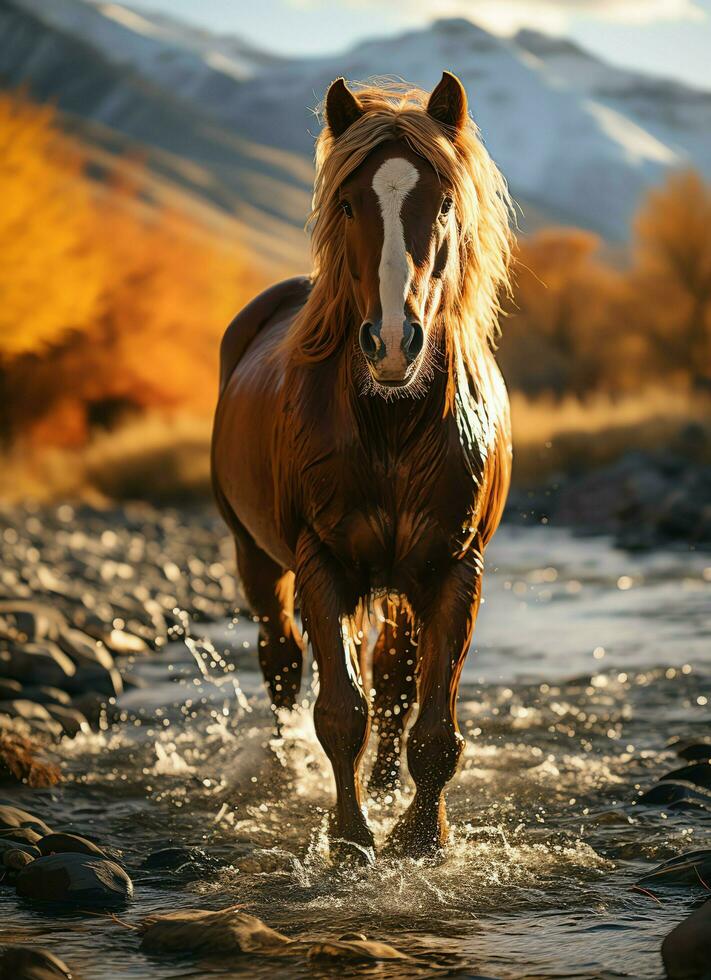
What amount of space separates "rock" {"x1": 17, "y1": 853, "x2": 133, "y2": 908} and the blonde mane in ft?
6.03

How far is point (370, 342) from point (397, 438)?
616 millimetres

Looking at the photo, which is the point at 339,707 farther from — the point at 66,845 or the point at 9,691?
the point at 9,691

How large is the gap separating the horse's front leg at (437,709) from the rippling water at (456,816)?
0.40ft

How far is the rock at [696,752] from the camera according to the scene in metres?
5.50

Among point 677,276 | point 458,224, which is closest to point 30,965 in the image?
point 458,224

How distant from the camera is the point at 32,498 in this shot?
20062mm

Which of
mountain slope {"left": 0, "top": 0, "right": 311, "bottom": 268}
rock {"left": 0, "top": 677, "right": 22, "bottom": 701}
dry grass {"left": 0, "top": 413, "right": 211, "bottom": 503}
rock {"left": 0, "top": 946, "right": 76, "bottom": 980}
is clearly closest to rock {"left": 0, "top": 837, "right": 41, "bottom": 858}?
rock {"left": 0, "top": 946, "right": 76, "bottom": 980}

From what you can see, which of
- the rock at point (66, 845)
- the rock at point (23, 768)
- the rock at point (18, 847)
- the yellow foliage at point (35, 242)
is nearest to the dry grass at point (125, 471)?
the yellow foliage at point (35, 242)

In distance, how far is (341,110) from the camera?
399 cm

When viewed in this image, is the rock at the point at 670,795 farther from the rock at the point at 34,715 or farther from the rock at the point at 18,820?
the rock at the point at 34,715

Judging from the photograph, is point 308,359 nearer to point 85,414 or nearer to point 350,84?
point 350,84

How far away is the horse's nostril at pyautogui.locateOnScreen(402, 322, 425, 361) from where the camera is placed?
3.45m

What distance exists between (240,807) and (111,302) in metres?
24.7

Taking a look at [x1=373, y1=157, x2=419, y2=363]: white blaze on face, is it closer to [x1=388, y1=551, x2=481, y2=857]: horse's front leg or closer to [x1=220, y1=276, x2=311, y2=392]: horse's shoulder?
[x1=388, y1=551, x2=481, y2=857]: horse's front leg
